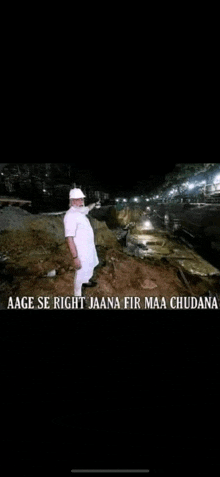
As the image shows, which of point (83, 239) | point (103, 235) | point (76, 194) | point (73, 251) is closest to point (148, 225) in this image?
point (103, 235)

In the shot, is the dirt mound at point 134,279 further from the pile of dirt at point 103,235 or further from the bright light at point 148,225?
the bright light at point 148,225

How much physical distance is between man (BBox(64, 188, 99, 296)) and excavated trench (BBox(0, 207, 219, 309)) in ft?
0.35

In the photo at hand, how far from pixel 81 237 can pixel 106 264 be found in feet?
1.59

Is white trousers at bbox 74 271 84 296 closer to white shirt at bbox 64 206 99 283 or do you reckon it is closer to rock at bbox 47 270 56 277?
white shirt at bbox 64 206 99 283

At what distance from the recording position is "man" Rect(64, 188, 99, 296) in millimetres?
2191

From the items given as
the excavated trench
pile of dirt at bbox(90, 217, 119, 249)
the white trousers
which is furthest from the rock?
pile of dirt at bbox(90, 217, 119, 249)

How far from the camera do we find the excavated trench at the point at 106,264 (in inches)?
91.4

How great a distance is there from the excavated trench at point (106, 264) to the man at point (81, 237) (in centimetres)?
11

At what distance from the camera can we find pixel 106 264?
248 cm
